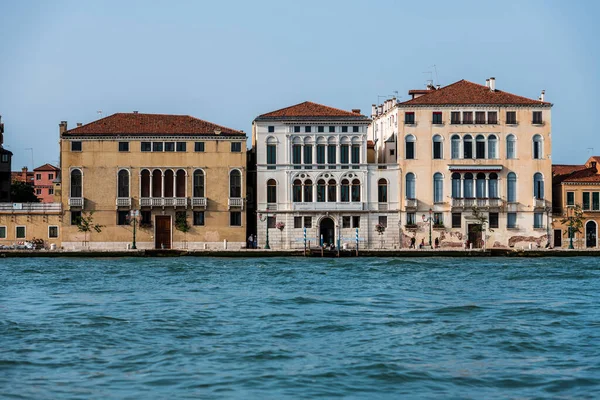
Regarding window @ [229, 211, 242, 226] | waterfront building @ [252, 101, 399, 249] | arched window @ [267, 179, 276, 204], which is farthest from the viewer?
arched window @ [267, 179, 276, 204]

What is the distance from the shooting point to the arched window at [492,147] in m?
55.8

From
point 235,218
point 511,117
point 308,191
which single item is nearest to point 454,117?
point 511,117

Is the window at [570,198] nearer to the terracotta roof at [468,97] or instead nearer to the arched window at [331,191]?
the terracotta roof at [468,97]

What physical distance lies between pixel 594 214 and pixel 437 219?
887cm

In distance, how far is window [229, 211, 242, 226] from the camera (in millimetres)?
54969

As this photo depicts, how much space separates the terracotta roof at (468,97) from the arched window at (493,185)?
405 cm

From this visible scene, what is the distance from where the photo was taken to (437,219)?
55.7 meters

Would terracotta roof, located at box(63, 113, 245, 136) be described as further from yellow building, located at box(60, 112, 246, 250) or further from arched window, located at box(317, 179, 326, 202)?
arched window, located at box(317, 179, 326, 202)

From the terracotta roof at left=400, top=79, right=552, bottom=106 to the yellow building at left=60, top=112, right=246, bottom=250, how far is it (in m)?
10.6

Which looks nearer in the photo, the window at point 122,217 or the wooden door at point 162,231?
the window at point 122,217

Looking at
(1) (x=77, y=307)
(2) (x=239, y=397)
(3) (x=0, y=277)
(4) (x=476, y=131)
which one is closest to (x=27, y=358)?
(2) (x=239, y=397)

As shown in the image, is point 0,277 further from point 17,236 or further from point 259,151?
point 259,151

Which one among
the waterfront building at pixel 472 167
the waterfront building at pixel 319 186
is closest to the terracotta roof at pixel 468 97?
the waterfront building at pixel 472 167

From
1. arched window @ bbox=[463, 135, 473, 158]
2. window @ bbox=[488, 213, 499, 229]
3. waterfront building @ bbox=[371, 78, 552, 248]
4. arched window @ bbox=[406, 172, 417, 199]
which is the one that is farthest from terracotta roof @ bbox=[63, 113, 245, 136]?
window @ bbox=[488, 213, 499, 229]
